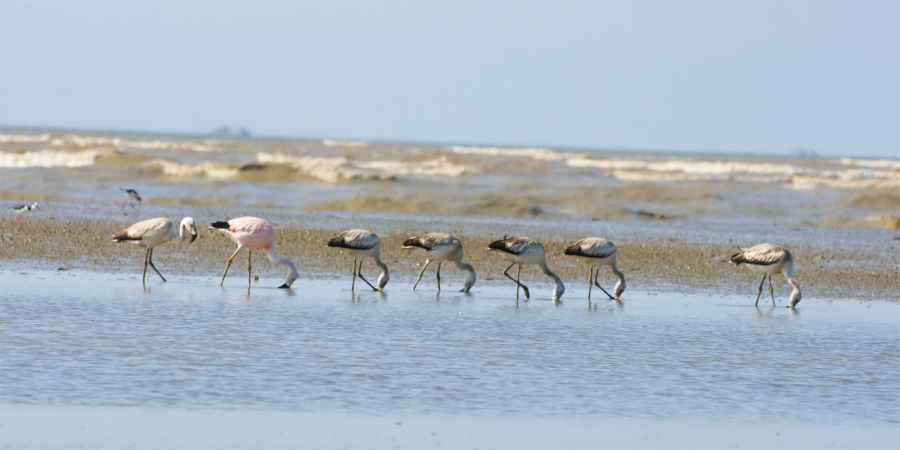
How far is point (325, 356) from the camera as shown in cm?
731

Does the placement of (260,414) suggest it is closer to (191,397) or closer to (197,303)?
(191,397)

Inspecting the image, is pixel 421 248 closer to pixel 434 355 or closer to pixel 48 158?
pixel 434 355

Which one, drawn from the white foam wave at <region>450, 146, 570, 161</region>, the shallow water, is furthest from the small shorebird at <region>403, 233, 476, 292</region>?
the white foam wave at <region>450, 146, 570, 161</region>

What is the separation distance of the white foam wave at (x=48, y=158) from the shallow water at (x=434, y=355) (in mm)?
23486

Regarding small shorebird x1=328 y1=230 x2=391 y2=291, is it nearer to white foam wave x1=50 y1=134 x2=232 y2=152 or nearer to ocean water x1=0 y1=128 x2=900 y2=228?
ocean water x1=0 y1=128 x2=900 y2=228

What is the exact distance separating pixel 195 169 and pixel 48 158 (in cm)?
722

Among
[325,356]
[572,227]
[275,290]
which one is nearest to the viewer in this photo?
[325,356]

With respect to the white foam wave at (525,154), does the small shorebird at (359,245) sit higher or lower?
higher

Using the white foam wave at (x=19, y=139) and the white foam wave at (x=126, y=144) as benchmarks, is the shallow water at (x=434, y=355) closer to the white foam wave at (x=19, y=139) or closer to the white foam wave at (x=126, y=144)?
the white foam wave at (x=126, y=144)

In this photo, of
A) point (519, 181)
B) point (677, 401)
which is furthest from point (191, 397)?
point (519, 181)

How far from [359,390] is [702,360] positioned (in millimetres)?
2699

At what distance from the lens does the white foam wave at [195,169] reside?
101 ft

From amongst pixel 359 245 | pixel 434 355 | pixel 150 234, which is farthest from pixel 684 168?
pixel 434 355

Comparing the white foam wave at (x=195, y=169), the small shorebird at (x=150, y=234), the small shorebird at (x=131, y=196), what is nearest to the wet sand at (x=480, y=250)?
the small shorebird at (x=131, y=196)
